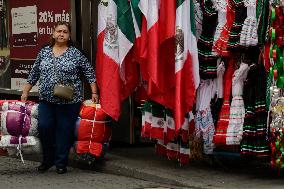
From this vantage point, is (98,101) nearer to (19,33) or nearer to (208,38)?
(208,38)

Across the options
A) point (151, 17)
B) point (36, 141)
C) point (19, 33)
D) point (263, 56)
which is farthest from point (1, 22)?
point (263, 56)

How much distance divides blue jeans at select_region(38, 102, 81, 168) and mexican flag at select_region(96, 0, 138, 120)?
A: 0.53 meters

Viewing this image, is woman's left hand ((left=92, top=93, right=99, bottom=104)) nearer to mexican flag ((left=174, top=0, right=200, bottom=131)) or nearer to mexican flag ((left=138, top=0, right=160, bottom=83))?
mexican flag ((left=138, top=0, right=160, bottom=83))

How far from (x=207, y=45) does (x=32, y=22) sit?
3.59m

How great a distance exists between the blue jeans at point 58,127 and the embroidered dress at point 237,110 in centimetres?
185

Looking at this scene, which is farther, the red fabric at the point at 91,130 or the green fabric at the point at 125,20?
the red fabric at the point at 91,130

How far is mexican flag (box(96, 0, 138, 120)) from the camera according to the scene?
7.68 metres

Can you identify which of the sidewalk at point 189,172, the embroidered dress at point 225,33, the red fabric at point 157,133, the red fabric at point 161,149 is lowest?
the sidewalk at point 189,172

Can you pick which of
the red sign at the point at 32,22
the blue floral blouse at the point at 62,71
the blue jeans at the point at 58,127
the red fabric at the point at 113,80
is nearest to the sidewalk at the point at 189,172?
the blue jeans at the point at 58,127

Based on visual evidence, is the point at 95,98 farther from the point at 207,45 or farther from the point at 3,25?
the point at 3,25

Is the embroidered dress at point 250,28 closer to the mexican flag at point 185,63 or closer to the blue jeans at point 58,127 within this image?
the mexican flag at point 185,63

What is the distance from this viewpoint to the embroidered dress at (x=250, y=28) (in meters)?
7.14

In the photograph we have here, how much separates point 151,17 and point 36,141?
6.64ft

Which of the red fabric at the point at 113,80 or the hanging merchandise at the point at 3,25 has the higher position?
the hanging merchandise at the point at 3,25
